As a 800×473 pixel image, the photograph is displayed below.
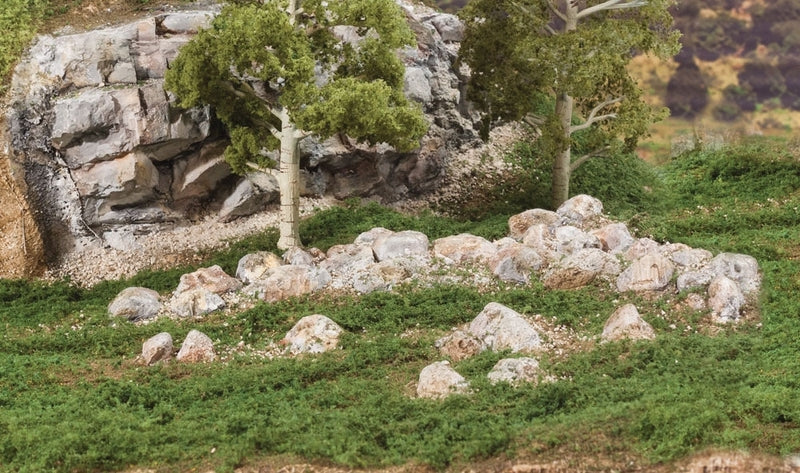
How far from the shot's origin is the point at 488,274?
14297 millimetres

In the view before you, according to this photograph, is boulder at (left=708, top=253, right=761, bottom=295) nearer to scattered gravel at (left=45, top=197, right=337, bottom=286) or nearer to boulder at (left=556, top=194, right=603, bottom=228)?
boulder at (left=556, top=194, right=603, bottom=228)

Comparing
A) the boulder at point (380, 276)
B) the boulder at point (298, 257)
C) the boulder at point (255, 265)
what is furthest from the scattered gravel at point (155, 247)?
the boulder at point (380, 276)

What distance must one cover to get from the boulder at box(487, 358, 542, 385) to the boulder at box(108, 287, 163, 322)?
5826mm

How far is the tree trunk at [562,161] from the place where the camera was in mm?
17969

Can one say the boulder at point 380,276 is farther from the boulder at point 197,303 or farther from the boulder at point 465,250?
the boulder at point 197,303

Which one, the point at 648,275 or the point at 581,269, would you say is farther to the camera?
the point at 581,269

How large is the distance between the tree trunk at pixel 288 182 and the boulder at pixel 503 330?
4805 mm

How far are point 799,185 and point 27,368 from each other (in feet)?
51.8

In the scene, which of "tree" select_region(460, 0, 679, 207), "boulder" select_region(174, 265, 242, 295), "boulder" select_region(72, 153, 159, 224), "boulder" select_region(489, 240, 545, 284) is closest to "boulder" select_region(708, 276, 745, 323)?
"boulder" select_region(489, 240, 545, 284)

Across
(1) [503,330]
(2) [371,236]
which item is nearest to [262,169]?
(2) [371,236]

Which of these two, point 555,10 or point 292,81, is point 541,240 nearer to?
point 292,81

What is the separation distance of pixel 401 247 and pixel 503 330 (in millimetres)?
3368

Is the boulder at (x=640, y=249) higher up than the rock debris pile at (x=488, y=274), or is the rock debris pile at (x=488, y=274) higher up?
the boulder at (x=640, y=249)

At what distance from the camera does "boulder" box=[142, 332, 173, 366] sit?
12.2m
